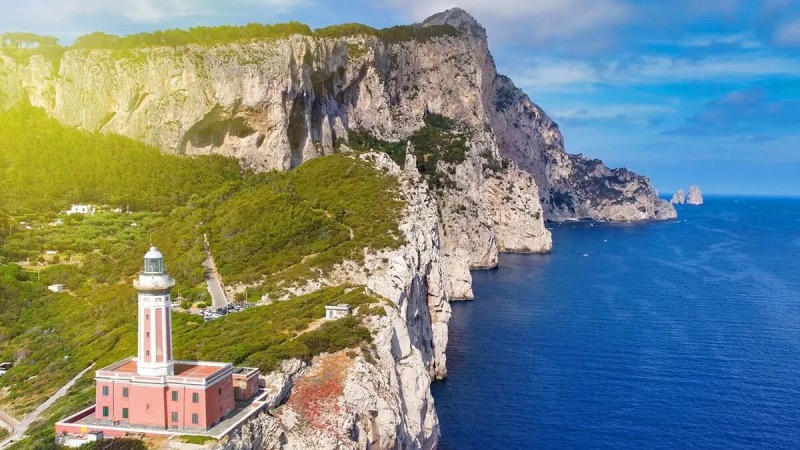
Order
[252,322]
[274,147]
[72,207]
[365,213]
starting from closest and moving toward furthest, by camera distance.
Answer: [252,322] < [365,213] < [72,207] < [274,147]

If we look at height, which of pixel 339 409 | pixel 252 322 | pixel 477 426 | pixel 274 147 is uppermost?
pixel 274 147

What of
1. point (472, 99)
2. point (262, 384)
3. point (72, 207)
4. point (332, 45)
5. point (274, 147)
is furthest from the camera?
point (472, 99)

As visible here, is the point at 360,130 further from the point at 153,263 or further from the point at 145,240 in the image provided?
the point at 153,263

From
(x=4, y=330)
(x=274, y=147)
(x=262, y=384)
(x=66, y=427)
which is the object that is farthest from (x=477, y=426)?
(x=274, y=147)

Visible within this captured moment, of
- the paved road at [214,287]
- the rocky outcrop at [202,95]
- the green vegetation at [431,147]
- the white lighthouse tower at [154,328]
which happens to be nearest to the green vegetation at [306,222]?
the paved road at [214,287]

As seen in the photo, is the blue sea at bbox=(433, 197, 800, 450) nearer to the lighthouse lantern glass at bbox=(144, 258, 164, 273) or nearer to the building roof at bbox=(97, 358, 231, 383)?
the building roof at bbox=(97, 358, 231, 383)

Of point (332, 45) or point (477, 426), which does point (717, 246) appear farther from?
point (477, 426)
